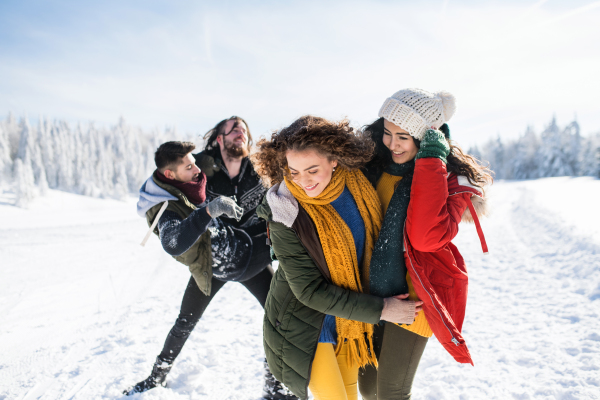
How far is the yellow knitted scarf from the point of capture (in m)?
1.82

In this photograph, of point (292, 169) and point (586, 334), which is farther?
point (586, 334)

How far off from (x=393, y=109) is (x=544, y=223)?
40.1ft

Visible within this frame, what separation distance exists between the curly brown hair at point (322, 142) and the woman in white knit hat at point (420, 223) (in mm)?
236

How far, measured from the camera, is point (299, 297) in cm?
180

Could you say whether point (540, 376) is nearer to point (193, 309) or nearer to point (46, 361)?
point (193, 309)

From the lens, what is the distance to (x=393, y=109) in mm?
1943

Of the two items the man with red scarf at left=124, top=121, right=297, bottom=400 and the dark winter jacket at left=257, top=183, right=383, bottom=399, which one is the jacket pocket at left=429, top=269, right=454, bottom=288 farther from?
the man with red scarf at left=124, top=121, right=297, bottom=400

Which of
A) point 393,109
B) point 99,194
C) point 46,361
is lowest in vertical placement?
point 99,194

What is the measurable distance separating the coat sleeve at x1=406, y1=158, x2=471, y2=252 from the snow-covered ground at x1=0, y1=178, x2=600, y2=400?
963 millimetres

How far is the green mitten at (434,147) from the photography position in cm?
168

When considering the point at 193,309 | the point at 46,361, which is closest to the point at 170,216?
the point at 193,309

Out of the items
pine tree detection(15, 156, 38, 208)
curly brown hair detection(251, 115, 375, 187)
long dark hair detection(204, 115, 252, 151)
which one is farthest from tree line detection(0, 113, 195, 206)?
curly brown hair detection(251, 115, 375, 187)

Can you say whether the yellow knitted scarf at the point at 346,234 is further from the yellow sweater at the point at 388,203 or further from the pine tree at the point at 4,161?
the pine tree at the point at 4,161

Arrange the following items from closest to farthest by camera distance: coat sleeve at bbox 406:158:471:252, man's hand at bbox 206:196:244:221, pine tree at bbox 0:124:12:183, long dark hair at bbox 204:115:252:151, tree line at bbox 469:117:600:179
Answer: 1. coat sleeve at bbox 406:158:471:252
2. man's hand at bbox 206:196:244:221
3. long dark hair at bbox 204:115:252:151
4. pine tree at bbox 0:124:12:183
5. tree line at bbox 469:117:600:179
